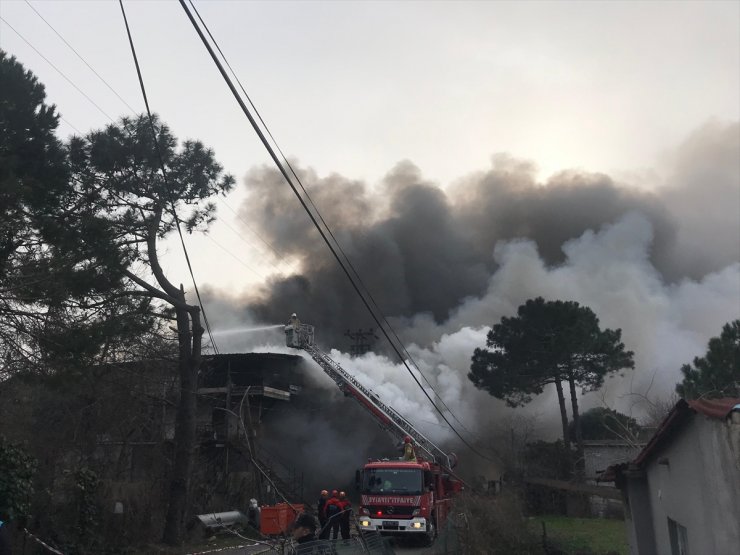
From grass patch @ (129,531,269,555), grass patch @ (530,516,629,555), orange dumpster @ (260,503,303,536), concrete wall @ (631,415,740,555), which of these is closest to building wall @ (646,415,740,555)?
concrete wall @ (631,415,740,555)

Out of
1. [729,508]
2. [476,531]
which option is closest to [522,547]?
[476,531]

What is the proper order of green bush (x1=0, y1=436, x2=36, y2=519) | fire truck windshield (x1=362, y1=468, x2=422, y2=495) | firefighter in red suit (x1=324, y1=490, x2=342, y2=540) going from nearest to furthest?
green bush (x1=0, y1=436, x2=36, y2=519), firefighter in red suit (x1=324, y1=490, x2=342, y2=540), fire truck windshield (x1=362, y1=468, x2=422, y2=495)

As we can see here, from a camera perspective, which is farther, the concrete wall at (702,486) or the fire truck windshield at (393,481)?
the fire truck windshield at (393,481)

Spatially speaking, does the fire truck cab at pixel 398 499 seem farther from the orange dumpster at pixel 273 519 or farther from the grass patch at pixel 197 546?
the grass patch at pixel 197 546

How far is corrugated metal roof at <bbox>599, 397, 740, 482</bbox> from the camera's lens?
6176 millimetres

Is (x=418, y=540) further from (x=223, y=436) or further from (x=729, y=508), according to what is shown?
(x=223, y=436)

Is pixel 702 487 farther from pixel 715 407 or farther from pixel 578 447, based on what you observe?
pixel 578 447

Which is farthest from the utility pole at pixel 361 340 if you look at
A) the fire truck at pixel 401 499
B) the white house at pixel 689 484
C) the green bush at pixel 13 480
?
the white house at pixel 689 484

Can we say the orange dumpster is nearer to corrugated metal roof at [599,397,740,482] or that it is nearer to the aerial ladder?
the aerial ladder

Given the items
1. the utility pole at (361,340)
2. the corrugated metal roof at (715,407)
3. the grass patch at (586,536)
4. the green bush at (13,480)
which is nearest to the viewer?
the corrugated metal roof at (715,407)

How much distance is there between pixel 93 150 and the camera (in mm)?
17844

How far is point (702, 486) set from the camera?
7094 mm

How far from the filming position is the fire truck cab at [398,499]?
16.4 metres

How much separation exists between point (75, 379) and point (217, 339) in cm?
2898
